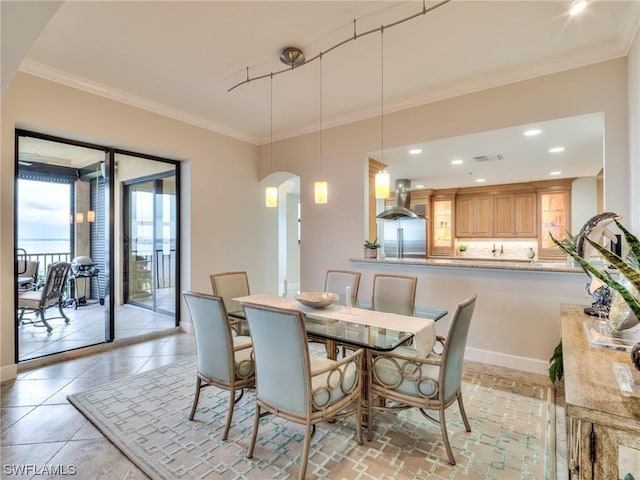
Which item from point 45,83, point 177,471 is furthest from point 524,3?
point 45,83

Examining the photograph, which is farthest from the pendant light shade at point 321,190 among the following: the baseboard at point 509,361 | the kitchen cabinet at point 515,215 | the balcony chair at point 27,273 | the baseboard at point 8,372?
the kitchen cabinet at point 515,215

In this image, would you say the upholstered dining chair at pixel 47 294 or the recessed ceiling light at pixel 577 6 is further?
the upholstered dining chair at pixel 47 294

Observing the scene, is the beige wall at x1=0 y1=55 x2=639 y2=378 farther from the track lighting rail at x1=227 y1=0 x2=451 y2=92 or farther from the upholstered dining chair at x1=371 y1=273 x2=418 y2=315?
the track lighting rail at x1=227 y1=0 x2=451 y2=92

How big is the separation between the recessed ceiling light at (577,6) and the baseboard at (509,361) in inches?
119

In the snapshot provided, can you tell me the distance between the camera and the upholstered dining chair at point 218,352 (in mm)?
2105

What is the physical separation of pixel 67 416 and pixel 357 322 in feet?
7.67

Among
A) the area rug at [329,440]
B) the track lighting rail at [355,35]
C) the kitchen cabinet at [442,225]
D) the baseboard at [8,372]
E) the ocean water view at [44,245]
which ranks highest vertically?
the track lighting rail at [355,35]

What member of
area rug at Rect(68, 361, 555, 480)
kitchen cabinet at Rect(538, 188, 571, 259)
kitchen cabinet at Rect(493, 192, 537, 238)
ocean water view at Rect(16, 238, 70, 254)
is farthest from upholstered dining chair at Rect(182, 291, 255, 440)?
kitchen cabinet at Rect(538, 188, 571, 259)

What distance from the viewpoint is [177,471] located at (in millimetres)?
1835

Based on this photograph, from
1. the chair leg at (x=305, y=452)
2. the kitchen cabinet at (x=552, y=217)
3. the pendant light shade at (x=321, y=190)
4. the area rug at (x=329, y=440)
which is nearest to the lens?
the chair leg at (x=305, y=452)

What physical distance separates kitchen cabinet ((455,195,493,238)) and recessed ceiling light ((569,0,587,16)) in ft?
18.0

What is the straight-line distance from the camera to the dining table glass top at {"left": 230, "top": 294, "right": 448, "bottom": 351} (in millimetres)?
2010

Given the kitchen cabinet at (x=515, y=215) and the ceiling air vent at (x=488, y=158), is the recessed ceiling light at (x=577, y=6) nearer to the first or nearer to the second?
the ceiling air vent at (x=488, y=158)

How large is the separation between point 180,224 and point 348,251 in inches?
98.9
